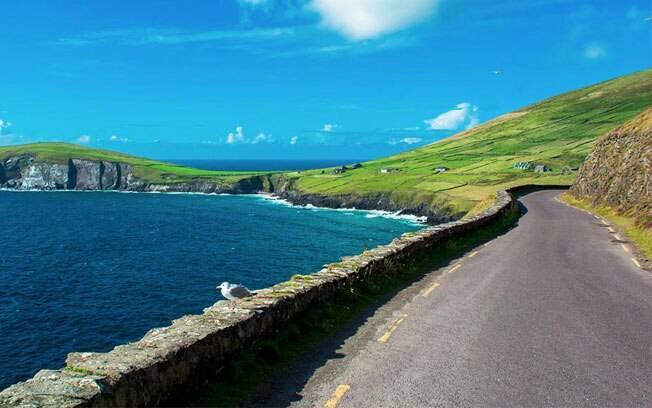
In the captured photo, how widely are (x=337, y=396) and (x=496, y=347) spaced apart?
463 cm

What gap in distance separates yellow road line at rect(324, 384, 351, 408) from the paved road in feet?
0.07

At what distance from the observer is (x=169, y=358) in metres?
8.34

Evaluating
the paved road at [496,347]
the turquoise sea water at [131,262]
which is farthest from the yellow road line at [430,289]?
the turquoise sea water at [131,262]

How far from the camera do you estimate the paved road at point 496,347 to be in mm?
9219

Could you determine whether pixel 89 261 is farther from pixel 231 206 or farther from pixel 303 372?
pixel 231 206

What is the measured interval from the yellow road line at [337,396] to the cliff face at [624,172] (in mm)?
30514

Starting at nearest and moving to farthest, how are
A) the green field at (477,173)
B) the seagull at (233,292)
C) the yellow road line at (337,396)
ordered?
the yellow road line at (337,396) < the seagull at (233,292) < the green field at (477,173)

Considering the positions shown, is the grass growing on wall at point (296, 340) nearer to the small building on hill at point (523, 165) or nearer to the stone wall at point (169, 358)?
the stone wall at point (169, 358)

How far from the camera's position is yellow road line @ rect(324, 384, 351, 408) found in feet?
29.0

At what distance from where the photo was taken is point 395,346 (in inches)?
469

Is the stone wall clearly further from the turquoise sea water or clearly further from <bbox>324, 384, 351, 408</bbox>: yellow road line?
the turquoise sea water

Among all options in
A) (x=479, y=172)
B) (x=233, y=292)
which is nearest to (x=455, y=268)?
(x=233, y=292)

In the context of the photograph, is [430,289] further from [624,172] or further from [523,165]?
[523,165]

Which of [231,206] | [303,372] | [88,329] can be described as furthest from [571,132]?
[303,372]
